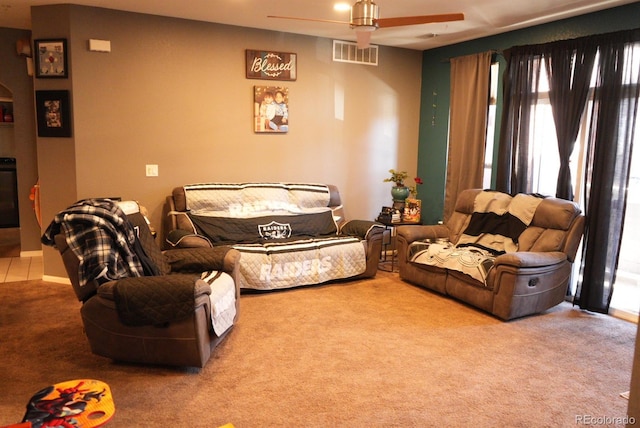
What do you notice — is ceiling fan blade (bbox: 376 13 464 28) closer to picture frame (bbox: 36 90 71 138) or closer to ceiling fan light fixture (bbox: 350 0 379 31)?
ceiling fan light fixture (bbox: 350 0 379 31)

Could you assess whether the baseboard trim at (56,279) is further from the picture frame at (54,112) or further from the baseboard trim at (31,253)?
the picture frame at (54,112)

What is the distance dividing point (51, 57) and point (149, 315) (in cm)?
302

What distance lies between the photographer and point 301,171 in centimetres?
574

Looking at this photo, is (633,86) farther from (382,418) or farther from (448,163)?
(382,418)

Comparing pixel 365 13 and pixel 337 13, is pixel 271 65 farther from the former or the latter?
pixel 365 13

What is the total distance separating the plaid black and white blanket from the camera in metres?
2.99

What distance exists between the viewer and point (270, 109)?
544cm

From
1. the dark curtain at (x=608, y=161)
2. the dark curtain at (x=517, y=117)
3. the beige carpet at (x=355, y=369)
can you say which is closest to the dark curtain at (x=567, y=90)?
the dark curtain at (x=608, y=161)

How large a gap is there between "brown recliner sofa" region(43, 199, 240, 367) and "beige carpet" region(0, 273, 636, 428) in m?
0.14

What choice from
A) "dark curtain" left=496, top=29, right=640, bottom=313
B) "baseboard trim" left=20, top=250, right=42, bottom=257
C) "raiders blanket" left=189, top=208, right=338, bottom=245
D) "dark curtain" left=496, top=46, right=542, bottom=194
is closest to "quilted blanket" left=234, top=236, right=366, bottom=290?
"raiders blanket" left=189, top=208, right=338, bottom=245

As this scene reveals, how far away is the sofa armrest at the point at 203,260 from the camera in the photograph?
11.7 feet

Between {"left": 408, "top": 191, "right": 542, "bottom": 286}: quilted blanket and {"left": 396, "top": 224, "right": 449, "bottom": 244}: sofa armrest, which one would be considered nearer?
{"left": 408, "top": 191, "right": 542, "bottom": 286}: quilted blanket

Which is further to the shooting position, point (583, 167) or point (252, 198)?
point (252, 198)

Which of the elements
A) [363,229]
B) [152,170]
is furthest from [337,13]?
[152,170]
